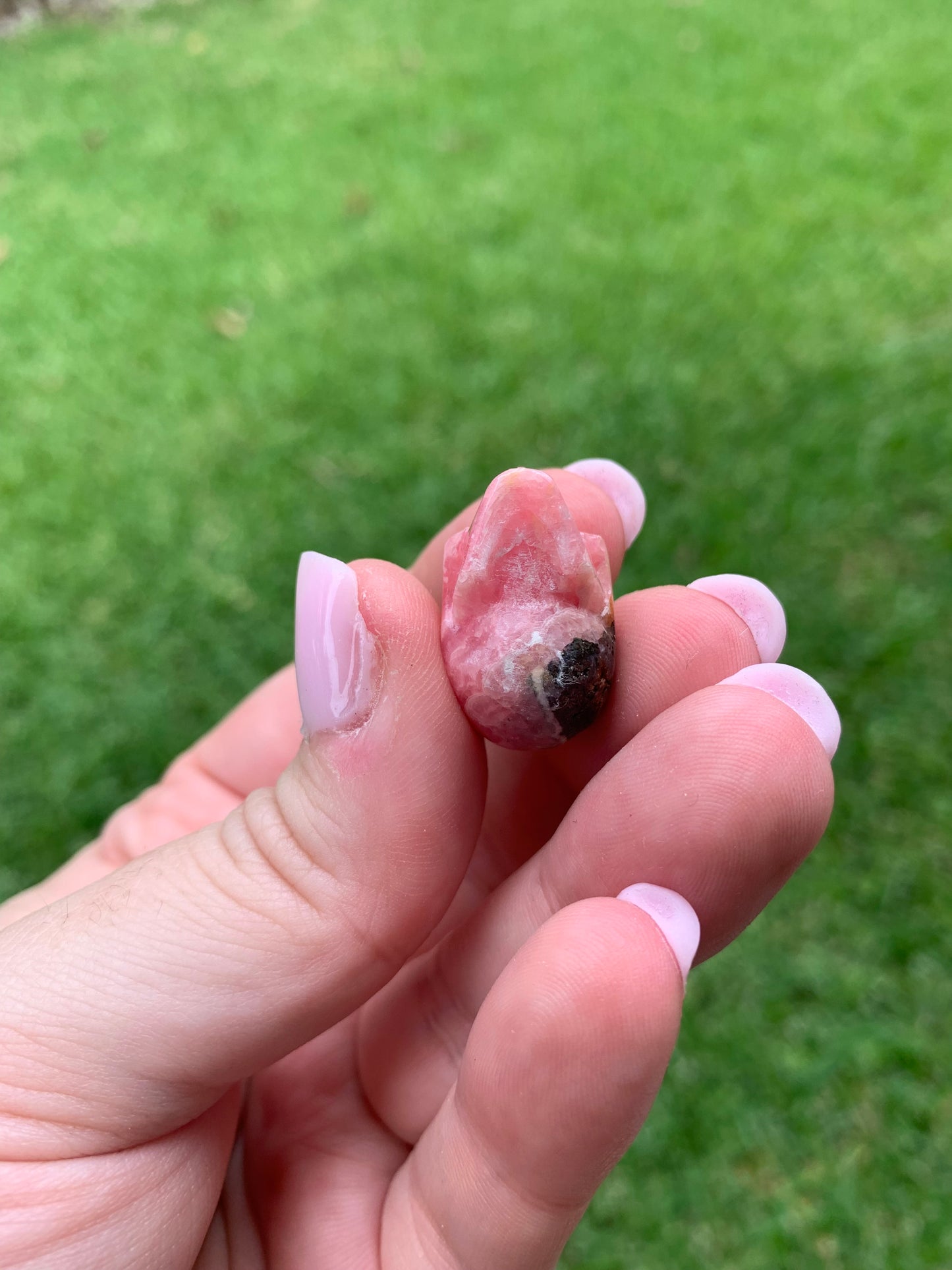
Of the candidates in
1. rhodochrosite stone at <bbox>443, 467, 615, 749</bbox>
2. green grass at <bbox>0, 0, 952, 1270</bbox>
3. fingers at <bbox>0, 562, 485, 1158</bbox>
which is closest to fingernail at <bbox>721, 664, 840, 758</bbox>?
rhodochrosite stone at <bbox>443, 467, 615, 749</bbox>

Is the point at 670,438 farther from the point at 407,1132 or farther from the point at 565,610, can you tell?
the point at 407,1132

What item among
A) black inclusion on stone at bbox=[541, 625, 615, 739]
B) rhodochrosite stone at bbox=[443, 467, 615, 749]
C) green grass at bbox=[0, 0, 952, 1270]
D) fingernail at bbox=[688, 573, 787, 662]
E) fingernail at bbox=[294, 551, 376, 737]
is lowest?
green grass at bbox=[0, 0, 952, 1270]

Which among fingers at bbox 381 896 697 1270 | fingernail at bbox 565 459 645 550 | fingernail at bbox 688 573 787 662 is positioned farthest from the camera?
fingernail at bbox 565 459 645 550

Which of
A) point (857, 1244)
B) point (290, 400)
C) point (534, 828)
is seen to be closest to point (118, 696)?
point (290, 400)

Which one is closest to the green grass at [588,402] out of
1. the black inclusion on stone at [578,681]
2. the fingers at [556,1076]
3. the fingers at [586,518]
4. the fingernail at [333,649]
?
the fingers at [556,1076]

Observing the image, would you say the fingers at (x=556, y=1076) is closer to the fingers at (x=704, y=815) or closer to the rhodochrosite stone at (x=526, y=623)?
the fingers at (x=704, y=815)

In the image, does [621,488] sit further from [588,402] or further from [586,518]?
[588,402]

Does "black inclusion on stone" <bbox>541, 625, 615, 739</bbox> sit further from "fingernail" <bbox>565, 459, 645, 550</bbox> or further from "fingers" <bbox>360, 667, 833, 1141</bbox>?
"fingernail" <bbox>565, 459, 645, 550</bbox>
